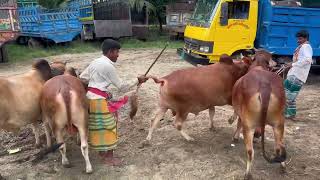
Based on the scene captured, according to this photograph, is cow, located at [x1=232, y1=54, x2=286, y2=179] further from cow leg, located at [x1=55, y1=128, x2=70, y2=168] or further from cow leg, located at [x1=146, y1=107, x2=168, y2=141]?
cow leg, located at [x1=55, y1=128, x2=70, y2=168]

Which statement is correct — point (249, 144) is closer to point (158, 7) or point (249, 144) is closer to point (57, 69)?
point (57, 69)

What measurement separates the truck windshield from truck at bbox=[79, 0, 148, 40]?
8.18 metres

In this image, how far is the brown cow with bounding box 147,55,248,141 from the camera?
18.0ft

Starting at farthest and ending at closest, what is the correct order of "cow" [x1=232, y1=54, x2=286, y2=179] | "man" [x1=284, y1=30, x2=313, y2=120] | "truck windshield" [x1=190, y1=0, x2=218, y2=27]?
1. "truck windshield" [x1=190, y1=0, x2=218, y2=27]
2. "man" [x1=284, y1=30, x2=313, y2=120]
3. "cow" [x1=232, y1=54, x2=286, y2=179]

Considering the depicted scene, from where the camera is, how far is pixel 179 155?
17.7 ft

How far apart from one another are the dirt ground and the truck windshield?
10.5 ft

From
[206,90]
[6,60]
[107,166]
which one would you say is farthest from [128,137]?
[6,60]

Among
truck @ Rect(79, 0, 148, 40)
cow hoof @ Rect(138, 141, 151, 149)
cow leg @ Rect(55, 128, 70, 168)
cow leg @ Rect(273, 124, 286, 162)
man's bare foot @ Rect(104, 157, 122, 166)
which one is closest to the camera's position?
cow leg @ Rect(273, 124, 286, 162)

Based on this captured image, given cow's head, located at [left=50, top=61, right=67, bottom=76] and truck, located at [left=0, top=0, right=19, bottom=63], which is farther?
truck, located at [left=0, top=0, right=19, bottom=63]

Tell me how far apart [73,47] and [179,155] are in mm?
13022

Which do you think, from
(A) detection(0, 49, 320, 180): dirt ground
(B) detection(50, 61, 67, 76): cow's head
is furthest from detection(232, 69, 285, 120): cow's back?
(B) detection(50, 61, 67, 76): cow's head

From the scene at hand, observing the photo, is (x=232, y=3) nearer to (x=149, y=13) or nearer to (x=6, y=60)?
(x=6, y=60)

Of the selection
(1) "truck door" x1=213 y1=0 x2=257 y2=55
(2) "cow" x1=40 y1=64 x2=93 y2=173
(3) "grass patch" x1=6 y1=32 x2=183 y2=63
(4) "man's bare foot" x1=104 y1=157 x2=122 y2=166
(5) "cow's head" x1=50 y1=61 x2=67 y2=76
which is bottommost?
(4) "man's bare foot" x1=104 y1=157 x2=122 y2=166

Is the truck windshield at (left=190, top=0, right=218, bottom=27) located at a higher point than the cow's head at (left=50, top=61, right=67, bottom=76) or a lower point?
higher
